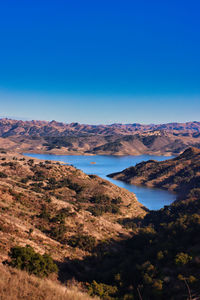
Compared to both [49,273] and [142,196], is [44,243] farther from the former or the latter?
[142,196]

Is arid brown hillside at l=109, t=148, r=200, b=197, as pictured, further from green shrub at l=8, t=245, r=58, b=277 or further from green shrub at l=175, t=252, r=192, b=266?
green shrub at l=8, t=245, r=58, b=277

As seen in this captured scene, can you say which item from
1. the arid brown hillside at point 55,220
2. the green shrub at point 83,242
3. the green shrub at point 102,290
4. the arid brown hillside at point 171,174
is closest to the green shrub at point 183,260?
the green shrub at point 102,290

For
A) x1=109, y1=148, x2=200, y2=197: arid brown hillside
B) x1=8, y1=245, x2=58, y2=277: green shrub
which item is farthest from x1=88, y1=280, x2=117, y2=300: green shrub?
x1=109, y1=148, x2=200, y2=197: arid brown hillside

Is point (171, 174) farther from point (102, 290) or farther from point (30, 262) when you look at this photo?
point (30, 262)

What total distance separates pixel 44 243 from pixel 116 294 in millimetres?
10127

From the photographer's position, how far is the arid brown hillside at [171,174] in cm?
12050

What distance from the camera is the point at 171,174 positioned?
441 ft

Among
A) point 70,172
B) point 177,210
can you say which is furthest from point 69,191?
point 177,210

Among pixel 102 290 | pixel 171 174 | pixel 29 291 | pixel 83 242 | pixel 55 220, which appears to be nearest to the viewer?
pixel 29 291

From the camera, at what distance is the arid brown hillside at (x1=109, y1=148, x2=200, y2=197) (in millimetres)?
120500

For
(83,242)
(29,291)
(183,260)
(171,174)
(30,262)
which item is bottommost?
(171,174)

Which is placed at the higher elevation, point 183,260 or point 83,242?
point 183,260

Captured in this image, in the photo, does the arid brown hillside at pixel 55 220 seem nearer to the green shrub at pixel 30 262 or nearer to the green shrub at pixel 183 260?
the green shrub at pixel 30 262

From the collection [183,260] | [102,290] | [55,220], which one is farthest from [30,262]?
[55,220]
